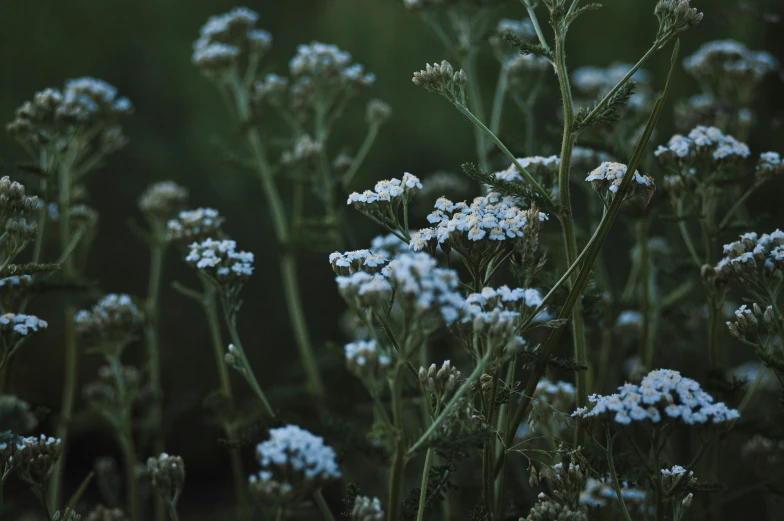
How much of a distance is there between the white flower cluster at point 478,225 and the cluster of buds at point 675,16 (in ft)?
1.84

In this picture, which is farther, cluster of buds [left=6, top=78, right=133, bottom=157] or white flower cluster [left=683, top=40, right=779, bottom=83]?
white flower cluster [left=683, top=40, right=779, bottom=83]

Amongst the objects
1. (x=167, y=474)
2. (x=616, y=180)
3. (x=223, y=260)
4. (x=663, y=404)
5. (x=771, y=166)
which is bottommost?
(x=167, y=474)

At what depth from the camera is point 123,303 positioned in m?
2.52

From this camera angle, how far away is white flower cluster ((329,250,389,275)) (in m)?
1.78

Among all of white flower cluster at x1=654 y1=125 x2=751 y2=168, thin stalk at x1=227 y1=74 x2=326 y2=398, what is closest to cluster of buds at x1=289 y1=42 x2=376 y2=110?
thin stalk at x1=227 y1=74 x2=326 y2=398

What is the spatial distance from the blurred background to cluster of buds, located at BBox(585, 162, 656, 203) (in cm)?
215

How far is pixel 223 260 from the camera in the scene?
2.17 meters

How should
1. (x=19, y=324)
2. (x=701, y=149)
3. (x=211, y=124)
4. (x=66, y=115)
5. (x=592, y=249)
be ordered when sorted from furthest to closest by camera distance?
(x=211, y=124) < (x=66, y=115) < (x=701, y=149) < (x=19, y=324) < (x=592, y=249)

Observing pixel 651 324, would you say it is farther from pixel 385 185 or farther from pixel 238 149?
pixel 238 149

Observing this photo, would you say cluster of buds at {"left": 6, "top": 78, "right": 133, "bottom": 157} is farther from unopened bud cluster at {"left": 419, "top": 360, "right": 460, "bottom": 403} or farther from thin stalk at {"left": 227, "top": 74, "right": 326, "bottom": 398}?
unopened bud cluster at {"left": 419, "top": 360, "right": 460, "bottom": 403}

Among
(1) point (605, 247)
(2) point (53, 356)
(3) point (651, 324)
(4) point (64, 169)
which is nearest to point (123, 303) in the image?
(4) point (64, 169)

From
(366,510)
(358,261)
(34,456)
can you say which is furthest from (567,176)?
(34,456)

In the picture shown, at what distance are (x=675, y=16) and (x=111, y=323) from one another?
198 cm

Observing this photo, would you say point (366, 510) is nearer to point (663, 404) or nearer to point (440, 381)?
point (440, 381)
